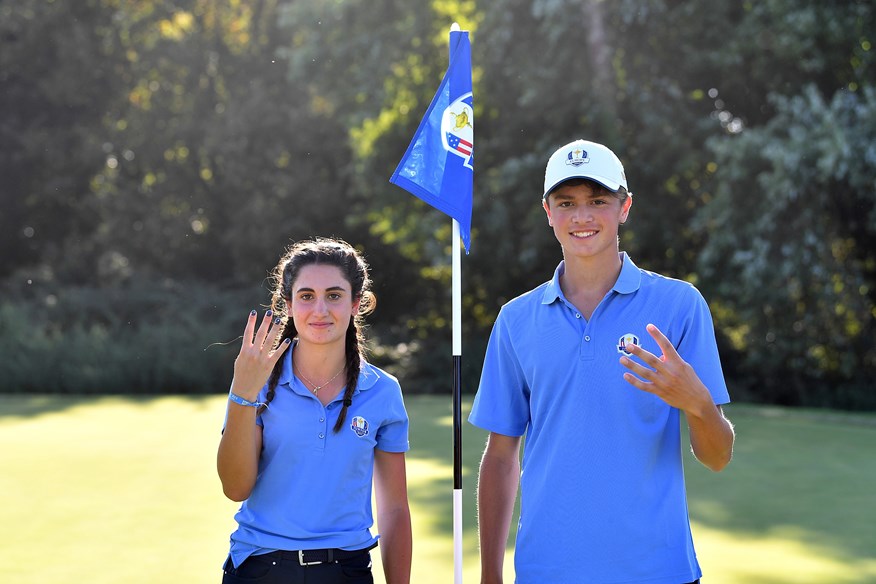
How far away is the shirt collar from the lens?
3012 mm

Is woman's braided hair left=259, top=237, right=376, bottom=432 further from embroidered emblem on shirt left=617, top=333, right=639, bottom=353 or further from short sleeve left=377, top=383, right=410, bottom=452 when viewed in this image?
embroidered emblem on shirt left=617, top=333, right=639, bottom=353

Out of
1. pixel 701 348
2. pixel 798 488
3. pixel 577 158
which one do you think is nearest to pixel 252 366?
pixel 577 158

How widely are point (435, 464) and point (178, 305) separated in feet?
42.1

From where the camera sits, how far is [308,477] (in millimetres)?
3223

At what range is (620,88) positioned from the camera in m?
18.5

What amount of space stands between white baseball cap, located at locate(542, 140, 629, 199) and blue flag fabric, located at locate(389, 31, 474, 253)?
39.5 inches

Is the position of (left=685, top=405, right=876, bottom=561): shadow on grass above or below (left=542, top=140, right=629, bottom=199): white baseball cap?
below

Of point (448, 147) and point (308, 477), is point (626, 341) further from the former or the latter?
point (448, 147)

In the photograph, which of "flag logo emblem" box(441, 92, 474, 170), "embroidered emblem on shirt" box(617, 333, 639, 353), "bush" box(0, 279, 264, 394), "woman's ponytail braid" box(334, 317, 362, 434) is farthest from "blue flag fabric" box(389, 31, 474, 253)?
"bush" box(0, 279, 264, 394)

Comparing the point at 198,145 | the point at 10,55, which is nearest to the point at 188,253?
the point at 198,145

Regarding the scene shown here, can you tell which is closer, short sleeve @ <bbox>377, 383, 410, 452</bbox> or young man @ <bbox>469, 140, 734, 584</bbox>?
young man @ <bbox>469, 140, 734, 584</bbox>

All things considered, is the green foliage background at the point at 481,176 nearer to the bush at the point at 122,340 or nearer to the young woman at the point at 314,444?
the bush at the point at 122,340

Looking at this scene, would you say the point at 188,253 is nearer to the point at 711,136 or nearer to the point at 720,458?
the point at 711,136

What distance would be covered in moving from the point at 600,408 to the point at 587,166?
645 mm
